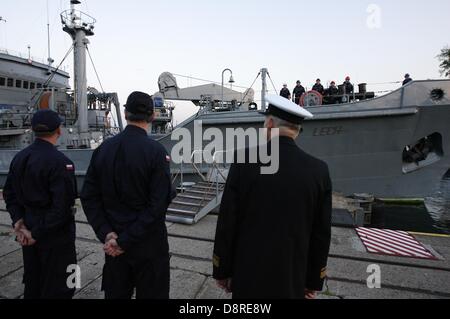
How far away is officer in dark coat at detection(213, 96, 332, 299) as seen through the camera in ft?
5.45

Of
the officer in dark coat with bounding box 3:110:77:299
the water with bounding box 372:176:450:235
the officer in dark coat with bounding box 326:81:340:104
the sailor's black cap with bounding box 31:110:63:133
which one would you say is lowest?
the water with bounding box 372:176:450:235

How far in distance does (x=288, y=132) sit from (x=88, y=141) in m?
11.5

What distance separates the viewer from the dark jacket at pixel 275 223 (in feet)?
5.44

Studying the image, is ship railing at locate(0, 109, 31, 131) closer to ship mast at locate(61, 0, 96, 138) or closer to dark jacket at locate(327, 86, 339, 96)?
ship mast at locate(61, 0, 96, 138)

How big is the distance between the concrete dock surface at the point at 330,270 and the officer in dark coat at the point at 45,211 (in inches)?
30.4

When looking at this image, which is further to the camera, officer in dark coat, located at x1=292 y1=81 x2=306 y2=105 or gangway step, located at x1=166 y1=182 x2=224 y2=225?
officer in dark coat, located at x1=292 y1=81 x2=306 y2=105

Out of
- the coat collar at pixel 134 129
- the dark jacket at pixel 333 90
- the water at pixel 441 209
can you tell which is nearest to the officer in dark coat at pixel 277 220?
the coat collar at pixel 134 129

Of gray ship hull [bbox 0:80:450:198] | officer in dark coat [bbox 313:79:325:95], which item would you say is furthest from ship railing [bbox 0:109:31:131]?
officer in dark coat [bbox 313:79:325:95]

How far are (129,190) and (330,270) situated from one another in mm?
2767

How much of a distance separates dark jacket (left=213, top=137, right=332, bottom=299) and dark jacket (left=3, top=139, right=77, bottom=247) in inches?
52.8

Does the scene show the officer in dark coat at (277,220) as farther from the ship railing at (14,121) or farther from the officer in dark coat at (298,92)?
the ship railing at (14,121)

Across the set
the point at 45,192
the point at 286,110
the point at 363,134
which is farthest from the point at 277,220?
the point at 363,134
